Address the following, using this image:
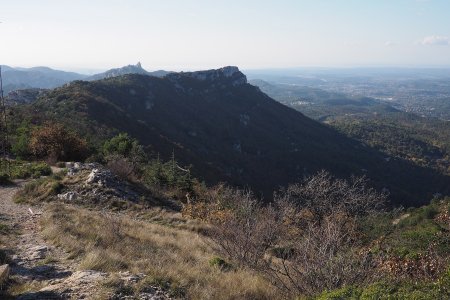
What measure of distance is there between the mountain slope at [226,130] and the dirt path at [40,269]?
3288 centimetres

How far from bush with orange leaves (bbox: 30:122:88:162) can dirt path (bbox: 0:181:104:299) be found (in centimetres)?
1097

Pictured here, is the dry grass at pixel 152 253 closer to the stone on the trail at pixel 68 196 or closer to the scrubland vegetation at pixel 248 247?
the scrubland vegetation at pixel 248 247

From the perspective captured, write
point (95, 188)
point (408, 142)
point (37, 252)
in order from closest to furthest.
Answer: point (37, 252), point (95, 188), point (408, 142)

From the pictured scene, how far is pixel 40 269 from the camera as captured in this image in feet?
22.2

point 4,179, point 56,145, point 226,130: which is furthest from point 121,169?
point 226,130

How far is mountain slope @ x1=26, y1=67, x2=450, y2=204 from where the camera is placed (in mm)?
52406

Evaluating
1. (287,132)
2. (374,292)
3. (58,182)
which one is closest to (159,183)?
(58,182)

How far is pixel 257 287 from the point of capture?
6.28 meters

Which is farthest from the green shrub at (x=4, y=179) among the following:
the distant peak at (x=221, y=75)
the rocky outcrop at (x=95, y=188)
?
the distant peak at (x=221, y=75)

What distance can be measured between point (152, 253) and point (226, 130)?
70488 millimetres

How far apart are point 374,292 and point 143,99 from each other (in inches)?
2934

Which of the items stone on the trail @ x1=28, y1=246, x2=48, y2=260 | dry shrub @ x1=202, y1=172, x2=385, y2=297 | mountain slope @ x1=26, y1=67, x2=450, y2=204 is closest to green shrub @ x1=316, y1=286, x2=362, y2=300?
dry shrub @ x1=202, y1=172, x2=385, y2=297

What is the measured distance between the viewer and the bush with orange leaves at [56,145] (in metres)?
21.2

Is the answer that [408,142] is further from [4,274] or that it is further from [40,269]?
[4,274]
